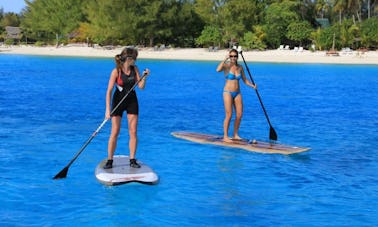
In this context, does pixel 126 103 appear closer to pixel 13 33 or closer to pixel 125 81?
pixel 125 81

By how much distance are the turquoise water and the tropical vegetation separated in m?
39.1

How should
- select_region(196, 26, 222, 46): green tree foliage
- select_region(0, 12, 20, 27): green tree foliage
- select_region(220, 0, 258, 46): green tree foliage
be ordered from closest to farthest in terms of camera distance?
select_region(220, 0, 258, 46): green tree foliage, select_region(196, 26, 222, 46): green tree foliage, select_region(0, 12, 20, 27): green tree foliage

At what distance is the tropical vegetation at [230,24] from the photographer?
181 feet

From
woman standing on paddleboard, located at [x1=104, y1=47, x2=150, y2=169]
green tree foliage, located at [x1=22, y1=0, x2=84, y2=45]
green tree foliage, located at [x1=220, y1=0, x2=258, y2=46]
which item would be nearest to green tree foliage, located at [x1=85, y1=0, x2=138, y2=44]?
green tree foliage, located at [x1=22, y1=0, x2=84, y2=45]

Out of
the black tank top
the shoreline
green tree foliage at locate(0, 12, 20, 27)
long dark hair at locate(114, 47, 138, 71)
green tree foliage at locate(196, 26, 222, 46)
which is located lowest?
the shoreline

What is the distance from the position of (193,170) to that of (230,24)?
53301 mm

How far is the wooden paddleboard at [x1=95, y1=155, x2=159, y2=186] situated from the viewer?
7.37 metres

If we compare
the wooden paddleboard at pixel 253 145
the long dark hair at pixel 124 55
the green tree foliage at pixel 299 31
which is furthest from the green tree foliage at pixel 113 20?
the long dark hair at pixel 124 55

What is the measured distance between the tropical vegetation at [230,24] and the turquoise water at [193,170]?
39.1 metres

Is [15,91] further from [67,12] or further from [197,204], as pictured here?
[67,12]

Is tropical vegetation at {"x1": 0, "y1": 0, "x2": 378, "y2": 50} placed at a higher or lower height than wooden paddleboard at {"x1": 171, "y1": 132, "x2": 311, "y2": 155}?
higher

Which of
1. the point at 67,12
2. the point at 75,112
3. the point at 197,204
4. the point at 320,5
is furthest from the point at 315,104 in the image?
the point at 67,12

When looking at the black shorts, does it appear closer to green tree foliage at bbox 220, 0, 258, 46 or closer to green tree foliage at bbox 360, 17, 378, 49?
green tree foliage at bbox 360, 17, 378, 49

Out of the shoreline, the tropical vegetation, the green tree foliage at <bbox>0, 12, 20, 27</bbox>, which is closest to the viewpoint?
the shoreline
